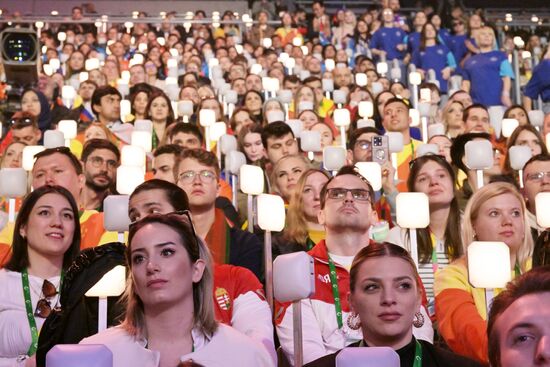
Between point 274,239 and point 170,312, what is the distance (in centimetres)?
151

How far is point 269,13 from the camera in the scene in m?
13.1

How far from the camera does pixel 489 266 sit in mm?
2912

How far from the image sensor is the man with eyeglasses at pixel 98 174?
4.76m

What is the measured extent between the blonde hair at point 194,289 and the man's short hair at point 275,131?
2.88m

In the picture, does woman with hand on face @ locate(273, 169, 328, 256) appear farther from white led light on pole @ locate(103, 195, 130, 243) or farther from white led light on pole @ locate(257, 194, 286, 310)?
white led light on pole @ locate(103, 195, 130, 243)

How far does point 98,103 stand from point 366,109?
1.94 meters

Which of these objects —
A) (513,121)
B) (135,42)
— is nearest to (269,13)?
(135,42)

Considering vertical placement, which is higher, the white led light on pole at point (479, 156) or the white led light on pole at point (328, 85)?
the white led light on pole at point (328, 85)

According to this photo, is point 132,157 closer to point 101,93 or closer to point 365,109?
point 101,93

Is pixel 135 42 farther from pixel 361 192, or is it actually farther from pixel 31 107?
pixel 361 192

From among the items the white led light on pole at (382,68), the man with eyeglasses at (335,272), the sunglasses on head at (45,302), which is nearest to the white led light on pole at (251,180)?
the man with eyeglasses at (335,272)

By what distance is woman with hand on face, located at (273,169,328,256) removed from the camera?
159 inches

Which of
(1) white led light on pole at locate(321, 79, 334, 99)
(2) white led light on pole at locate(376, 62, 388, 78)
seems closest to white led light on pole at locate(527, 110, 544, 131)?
(1) white led light on pole at locate(321, 79, 334, 99)

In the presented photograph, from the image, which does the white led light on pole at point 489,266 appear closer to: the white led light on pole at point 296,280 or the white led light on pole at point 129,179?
the white led light on pole at point 296,280
